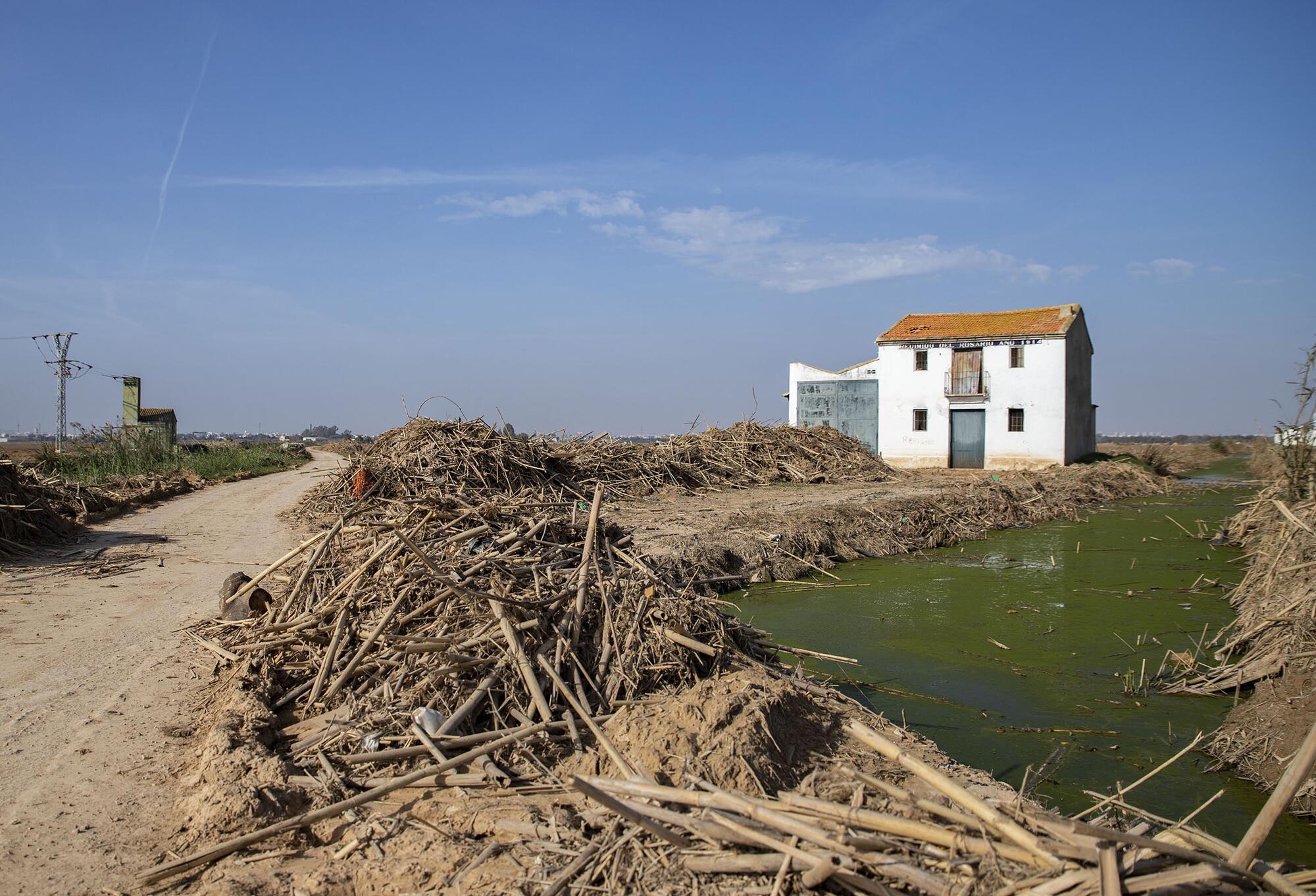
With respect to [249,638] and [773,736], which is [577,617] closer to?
[773,736]

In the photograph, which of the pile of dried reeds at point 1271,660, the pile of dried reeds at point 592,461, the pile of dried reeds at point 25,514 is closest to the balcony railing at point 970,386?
the pile of dried reeds at point 592,461

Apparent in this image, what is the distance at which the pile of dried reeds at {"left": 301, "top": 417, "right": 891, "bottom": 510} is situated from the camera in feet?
46.0

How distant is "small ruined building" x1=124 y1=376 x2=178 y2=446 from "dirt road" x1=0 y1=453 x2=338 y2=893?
1522 centimetres

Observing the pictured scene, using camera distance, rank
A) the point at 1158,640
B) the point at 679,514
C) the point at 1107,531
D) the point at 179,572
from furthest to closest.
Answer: the point at 1107,531 → the point at 679,514 → the point at 179,572 → the point at 1158,640

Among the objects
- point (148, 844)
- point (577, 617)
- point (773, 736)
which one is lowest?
point (148, 844)

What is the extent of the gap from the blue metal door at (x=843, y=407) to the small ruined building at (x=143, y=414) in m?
22.0

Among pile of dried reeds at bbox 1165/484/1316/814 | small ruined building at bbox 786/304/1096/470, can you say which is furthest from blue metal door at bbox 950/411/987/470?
pile of dried reeds at bbox 1165/484/1316/814

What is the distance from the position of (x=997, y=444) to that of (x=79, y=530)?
26.9m

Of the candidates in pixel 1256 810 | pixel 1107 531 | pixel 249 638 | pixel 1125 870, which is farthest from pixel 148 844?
pixel 1107 531

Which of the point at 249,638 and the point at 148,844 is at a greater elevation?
the point at 249,638

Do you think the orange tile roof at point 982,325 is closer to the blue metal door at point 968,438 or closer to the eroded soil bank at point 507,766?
the blue metal door at point 968,438

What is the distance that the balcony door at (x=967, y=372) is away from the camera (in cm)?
2923

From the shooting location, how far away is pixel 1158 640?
8.59 m

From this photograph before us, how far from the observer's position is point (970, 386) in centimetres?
2928
